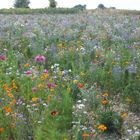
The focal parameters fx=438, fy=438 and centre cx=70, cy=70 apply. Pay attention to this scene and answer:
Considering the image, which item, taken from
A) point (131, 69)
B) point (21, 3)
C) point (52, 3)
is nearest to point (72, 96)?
point (131, 69)

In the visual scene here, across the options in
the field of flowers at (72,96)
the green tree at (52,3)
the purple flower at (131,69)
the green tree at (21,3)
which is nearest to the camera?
the field of flowers at (72,96)

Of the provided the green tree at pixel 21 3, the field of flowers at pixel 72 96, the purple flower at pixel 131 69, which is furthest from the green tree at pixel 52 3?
the purple flower at pixel 131 69

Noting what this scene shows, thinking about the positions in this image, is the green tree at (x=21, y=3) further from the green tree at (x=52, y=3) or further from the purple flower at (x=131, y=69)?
the purple flower at (x=131, y=69)

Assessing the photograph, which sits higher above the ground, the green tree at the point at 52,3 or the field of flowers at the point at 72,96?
the field of flowers at the point at 72,96

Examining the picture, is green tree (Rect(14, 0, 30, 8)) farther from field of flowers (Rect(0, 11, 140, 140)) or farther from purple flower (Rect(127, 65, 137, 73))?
purple flower (Rect(127, 65, 137, 73))

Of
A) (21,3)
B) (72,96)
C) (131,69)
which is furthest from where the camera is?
(21,3)

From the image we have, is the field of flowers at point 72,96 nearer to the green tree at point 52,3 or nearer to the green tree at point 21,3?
the green tree at point 52,3

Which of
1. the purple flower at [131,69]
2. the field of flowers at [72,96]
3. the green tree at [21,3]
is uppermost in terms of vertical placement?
the purple flower at [131,69]

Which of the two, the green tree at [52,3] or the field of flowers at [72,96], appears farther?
the green tree at [52,3]

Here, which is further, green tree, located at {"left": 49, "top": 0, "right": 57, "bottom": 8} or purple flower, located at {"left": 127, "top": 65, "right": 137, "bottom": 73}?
green tree, located at {"left": 49, "top": 0, "right": 57, "bottom": 8}

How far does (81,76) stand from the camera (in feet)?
25.9

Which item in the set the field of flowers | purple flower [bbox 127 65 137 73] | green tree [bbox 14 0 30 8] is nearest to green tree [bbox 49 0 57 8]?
green tree [bbox 14 0 30 8]

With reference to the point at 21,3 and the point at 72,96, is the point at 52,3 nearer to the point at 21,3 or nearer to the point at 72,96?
the point at 21,3

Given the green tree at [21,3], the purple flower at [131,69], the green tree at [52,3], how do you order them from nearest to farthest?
the purple flower at [131,69], the green tree at [52,3], the green tree at [21,3]
